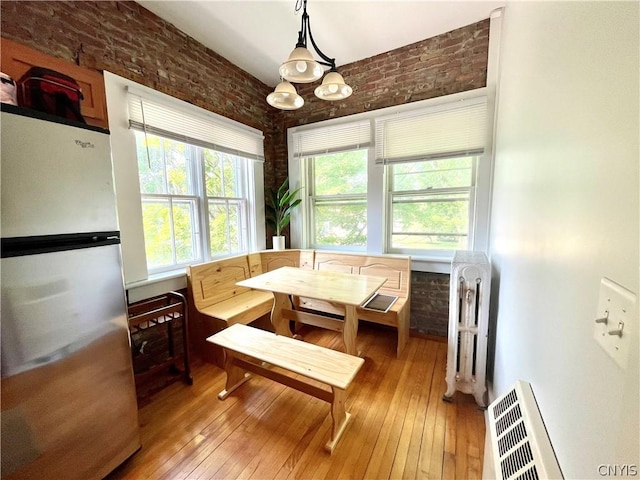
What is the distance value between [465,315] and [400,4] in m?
2.52

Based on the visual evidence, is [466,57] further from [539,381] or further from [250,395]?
[250,395]

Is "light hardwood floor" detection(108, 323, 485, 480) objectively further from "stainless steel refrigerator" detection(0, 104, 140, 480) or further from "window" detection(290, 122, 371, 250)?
"window" detection(290, 122, 371, 250)

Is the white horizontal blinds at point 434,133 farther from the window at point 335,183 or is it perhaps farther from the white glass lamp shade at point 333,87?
the white glass lamp shade at point 333,87

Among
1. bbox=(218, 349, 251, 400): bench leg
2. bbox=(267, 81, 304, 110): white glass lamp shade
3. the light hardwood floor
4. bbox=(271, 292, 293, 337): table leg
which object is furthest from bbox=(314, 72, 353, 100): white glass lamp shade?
the light hardwood floor

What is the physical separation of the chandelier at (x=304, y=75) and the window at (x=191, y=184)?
107 centimetres

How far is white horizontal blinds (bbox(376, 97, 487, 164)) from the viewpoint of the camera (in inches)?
92.7

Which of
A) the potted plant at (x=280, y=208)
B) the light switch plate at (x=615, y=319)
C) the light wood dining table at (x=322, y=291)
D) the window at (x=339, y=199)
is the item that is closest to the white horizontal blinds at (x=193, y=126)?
the potted plant at (x=280, y=208)

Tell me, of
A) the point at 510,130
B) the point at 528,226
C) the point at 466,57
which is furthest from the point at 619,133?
the point at 466,57

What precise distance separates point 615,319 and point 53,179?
1815 mm

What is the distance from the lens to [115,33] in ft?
6.14

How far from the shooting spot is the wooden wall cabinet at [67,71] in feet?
4.61

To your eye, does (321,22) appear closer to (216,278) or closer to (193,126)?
(193,126)

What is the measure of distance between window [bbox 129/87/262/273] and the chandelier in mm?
1070

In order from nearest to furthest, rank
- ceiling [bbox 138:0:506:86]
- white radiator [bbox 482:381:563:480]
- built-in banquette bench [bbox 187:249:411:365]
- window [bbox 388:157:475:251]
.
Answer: white radiator [bbox 482:381:563:480]
ceiling [bbox 138:0:506:86]
built-in banquette bench [bbox 187:249:411:365]
window [bbox 388:157:475:251]
